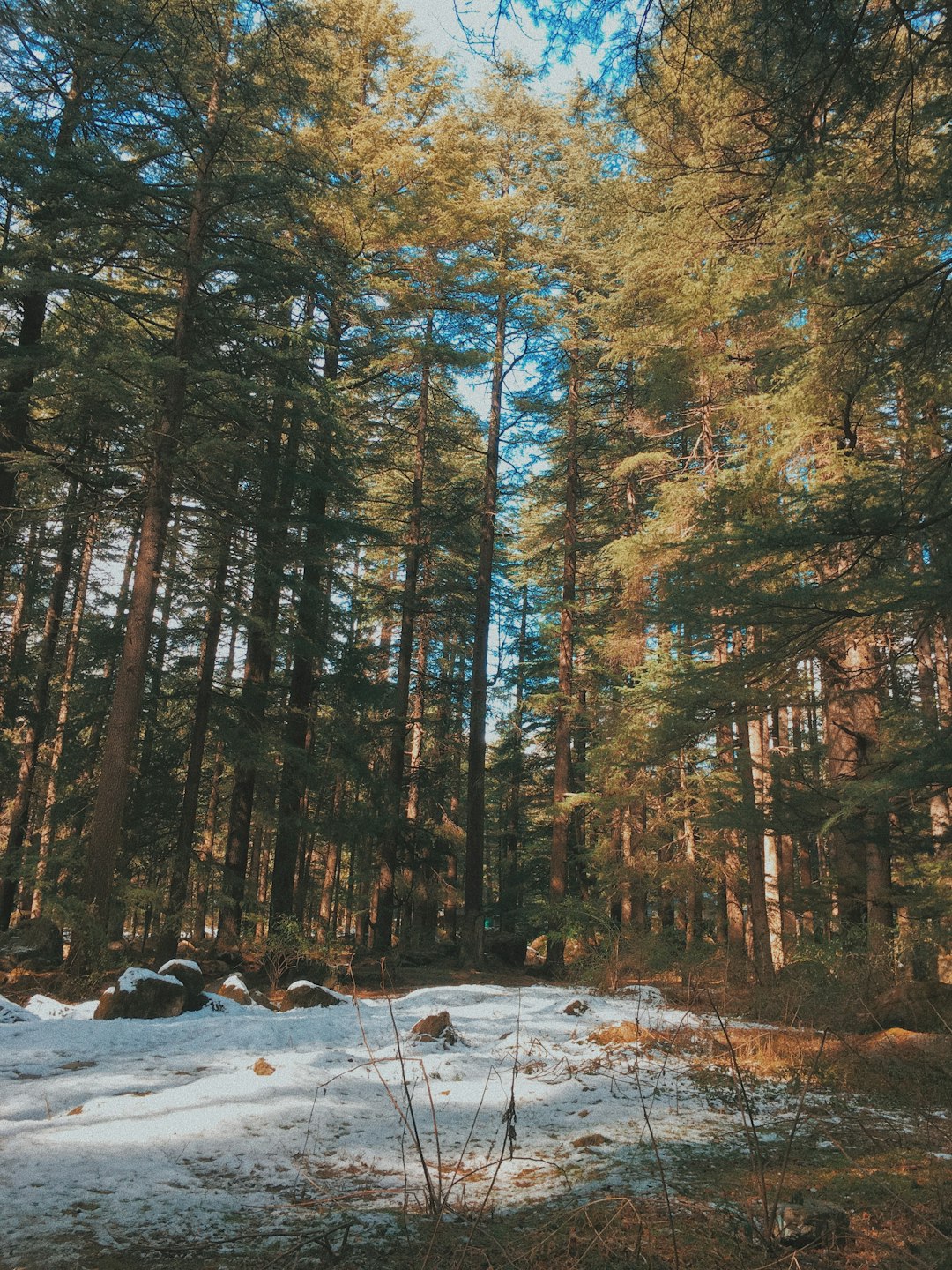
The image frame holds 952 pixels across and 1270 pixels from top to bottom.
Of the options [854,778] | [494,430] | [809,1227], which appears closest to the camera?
[809,1227]

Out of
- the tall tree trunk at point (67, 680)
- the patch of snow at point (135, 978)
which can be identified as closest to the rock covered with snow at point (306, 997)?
the patch of snow at point (135, 978)

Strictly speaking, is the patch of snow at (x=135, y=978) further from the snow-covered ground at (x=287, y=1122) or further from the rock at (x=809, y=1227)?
the rock at (x=809, y=1227)

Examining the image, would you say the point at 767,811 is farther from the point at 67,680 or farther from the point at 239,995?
the point at 67,680

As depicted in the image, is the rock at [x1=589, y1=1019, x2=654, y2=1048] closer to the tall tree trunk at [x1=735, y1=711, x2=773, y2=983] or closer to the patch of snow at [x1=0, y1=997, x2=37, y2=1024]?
the tall tree trunk at [x1=735, y1=711, x2=773, y2=983]

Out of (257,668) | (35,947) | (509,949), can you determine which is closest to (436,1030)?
(35,947)

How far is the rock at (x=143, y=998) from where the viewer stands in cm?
641

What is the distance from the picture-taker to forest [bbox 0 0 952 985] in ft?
19.0

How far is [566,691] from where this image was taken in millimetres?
18406

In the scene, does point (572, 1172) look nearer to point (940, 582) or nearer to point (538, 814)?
point (940, 582)

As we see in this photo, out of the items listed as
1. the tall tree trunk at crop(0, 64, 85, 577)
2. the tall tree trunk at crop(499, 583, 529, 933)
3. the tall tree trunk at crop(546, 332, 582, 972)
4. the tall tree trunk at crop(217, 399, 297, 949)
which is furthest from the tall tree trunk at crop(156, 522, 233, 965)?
the tall tree trunk at crop(499, 583, 529, 933)

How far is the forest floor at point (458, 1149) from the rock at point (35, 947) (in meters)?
4.53

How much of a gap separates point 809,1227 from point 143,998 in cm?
586

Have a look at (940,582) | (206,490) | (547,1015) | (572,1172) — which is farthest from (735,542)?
(206,490)

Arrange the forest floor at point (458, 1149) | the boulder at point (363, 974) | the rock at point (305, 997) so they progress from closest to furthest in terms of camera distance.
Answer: the forest floor at point (458, 1149) < the rock at point (305, 997) < the boulder at point (363, 974)
